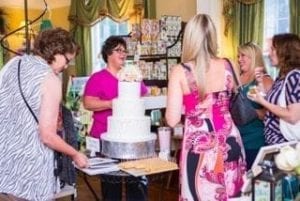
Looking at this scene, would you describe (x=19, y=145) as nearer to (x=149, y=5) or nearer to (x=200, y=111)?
(x=200, y=111)

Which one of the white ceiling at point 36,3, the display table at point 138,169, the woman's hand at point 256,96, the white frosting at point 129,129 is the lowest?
the display table at point 138,169

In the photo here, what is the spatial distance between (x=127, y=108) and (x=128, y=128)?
13cm

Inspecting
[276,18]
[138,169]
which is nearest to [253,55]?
[138,169]

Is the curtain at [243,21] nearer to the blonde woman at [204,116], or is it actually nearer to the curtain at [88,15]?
the curtain at [88,15]

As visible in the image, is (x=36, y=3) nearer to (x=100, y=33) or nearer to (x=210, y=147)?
(x=100, y=33)

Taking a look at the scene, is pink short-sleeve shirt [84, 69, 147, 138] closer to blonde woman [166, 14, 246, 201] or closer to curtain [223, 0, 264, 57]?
blonde woman [166, 14, 246, 201]

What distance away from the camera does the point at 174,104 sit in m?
2.08

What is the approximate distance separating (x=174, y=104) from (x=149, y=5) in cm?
477

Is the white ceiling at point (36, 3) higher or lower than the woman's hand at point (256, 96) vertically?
higher

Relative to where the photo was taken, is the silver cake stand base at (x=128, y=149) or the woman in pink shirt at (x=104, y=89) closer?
the silver cake stand base at (x=128, y=149)

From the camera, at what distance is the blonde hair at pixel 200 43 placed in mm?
2045

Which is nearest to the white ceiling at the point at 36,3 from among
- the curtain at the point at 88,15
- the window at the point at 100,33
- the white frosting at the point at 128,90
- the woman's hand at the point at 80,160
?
the curtain at the point at 88,15

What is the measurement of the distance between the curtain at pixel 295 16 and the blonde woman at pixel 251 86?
171 centimetres

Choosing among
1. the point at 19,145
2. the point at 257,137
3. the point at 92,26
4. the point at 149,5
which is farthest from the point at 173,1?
the point at 19,145
